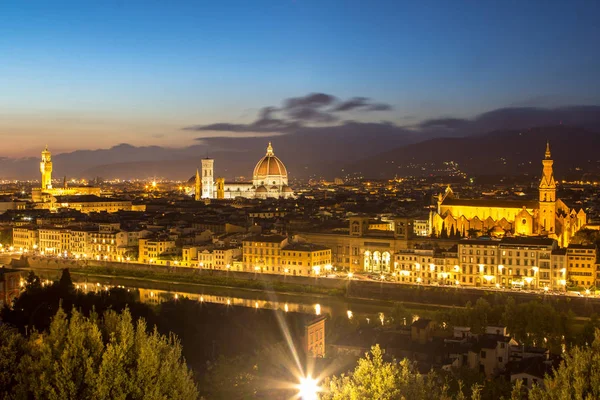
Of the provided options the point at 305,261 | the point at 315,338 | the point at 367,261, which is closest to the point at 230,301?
the point at 305,261

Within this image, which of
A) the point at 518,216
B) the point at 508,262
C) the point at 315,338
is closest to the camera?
the point at 315,338

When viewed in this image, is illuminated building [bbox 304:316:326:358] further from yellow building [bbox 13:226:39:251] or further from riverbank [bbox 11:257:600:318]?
yellow building [bbox 13:226:39:251]

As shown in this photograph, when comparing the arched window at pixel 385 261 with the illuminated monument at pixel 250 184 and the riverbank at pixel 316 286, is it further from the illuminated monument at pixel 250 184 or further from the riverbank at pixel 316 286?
the illuminated monument at pixel 250 184

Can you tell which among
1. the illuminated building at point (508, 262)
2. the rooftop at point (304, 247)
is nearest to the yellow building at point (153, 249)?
the rooftop at point (304, 247)

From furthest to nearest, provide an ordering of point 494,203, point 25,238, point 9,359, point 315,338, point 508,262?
point 25,238
point 494,203
point 508,262
point 315,338
point 9,359

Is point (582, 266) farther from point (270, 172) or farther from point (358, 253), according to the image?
point (270, 172)

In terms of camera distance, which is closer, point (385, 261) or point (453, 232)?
point (385, 261)
